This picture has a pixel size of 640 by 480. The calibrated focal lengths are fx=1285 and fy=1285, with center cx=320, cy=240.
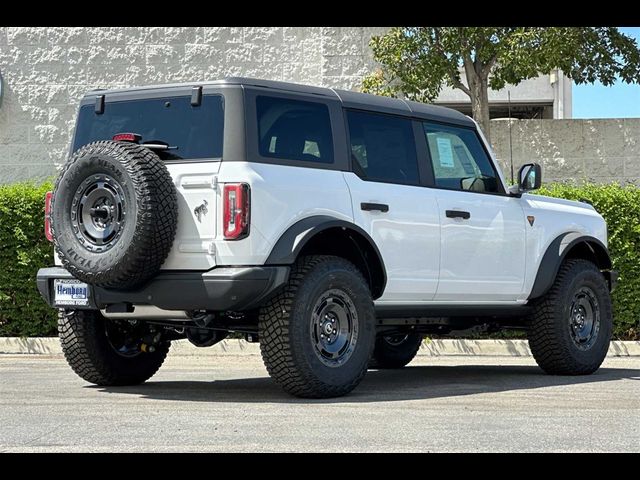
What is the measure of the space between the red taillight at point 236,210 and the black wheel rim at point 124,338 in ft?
6.02

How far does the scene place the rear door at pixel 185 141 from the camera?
8.52 meters

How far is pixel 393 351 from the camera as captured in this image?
12.2 m

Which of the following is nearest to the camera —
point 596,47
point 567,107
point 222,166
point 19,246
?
point 222,166

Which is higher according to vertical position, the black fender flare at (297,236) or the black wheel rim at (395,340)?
the black fender flare at (297,236)

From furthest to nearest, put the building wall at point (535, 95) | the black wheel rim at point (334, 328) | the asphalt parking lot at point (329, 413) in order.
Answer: the building wall at point (535, 95) < the black wheel rim at point (334, 328) < the asphalt parking lot at point (329, 413)

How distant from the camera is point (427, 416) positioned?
7.83 m

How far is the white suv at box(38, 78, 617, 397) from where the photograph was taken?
846 cm

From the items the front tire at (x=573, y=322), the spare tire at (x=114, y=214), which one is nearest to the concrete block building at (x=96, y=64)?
the front tire at (x=573, y=322)

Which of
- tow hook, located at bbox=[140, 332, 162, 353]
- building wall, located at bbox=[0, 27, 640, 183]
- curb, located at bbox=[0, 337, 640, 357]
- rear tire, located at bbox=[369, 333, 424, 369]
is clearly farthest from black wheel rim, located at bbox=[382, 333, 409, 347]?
building wall, located at bbox=[0, 27, 640, 183]

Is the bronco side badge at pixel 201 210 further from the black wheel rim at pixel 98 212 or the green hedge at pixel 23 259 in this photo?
the green hedge at pixel 23 259
